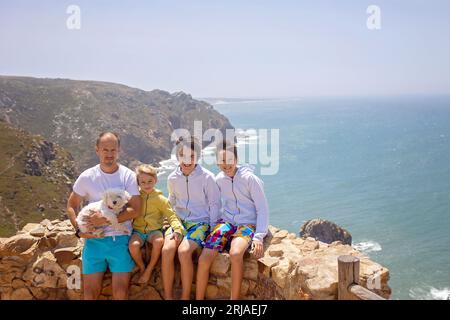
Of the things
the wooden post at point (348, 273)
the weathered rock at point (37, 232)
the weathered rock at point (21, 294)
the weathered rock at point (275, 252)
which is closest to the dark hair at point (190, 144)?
the weathered rock at point (275, 252)

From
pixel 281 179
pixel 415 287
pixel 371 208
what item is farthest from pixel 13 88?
pixel 415 287

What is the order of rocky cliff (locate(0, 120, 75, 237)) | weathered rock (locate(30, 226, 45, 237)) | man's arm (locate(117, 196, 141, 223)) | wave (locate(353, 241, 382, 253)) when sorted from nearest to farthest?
man's arm (locate(117, 196, 141, 223))
weathered rock (locate(30, 226, 45, 237))
wave (locate(353, 241, 382, 253))
rocky cliff (locate(0, 120, 75, 237))

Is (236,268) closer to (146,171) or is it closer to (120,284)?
(120,284)

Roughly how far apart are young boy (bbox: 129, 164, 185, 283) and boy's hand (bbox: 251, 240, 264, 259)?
98 centimetres

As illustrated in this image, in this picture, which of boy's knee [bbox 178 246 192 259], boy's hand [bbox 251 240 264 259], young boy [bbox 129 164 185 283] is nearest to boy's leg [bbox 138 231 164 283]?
young boy [bbox 129 164 185 283]

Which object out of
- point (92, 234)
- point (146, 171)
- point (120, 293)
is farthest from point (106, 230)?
point (146, 171)

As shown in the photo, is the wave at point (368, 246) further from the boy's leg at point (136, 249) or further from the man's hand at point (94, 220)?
the man's hand at point (94, 220)

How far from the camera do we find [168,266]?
5117 millimetres

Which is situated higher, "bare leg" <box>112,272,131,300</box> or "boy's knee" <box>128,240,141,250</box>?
"boy's knee" <box>128,240,141,250</box>

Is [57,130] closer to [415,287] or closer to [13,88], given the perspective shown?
[13,88]

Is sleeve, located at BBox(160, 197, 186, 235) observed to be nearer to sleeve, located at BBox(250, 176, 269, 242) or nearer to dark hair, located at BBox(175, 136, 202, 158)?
dark hair, located at BBox(175, 136, 202, 158)

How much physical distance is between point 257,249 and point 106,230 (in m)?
2.02

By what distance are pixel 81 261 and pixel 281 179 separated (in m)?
83.9

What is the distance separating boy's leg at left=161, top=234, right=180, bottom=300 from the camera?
511 cm
